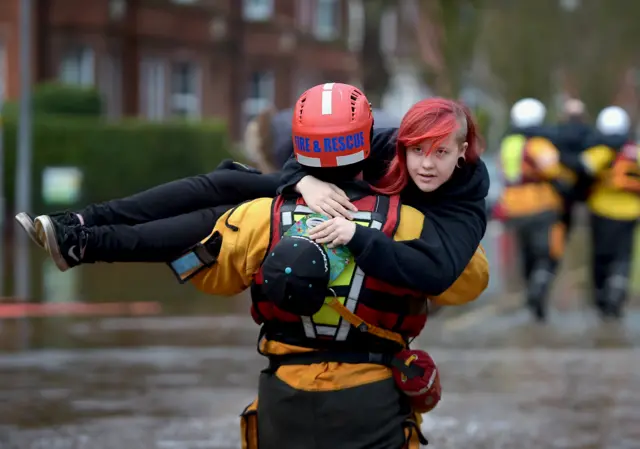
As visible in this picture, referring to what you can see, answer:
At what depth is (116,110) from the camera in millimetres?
32938

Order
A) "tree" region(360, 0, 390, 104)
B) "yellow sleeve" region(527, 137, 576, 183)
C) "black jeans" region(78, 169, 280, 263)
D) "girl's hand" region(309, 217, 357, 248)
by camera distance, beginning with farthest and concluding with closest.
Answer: "tree" region(360, 0, 390, 104) → "yellow sleeve" region(527, 137, 576, 183) → "black jeans" region(78, 169, 280, 263) → "girl's hand" region(309, 217, 357, 248)


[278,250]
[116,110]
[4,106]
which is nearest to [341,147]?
[278,250]

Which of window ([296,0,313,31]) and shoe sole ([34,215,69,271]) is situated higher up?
shoe sole ([34,215,69,271])

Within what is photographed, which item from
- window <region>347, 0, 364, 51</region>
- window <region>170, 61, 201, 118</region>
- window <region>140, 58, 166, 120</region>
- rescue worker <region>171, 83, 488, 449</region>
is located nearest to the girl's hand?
rescue worker <region>171, 83, 488, 449</region>

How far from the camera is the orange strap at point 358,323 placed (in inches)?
149

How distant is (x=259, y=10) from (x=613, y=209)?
89.7 feet

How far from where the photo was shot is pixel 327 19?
42.2 meters

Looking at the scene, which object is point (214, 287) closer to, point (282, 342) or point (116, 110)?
point (282, 342)

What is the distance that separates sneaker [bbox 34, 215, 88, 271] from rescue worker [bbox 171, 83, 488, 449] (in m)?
0.28

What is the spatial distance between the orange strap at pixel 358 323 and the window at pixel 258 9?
113ft

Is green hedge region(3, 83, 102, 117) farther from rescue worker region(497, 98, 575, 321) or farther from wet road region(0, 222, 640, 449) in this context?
rescue worker region(497, 98, 575, 321)

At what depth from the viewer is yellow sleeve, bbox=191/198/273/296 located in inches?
152

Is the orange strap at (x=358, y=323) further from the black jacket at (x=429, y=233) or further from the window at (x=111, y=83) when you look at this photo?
the window at (x=111, y=83)

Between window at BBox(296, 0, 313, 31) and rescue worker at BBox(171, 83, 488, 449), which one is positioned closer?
rescue worker at BBox(171, 83, 488, 449)
